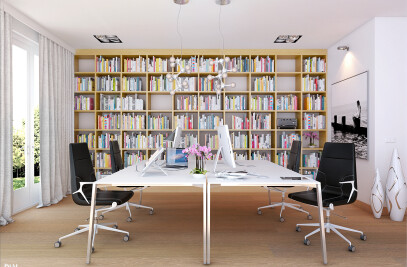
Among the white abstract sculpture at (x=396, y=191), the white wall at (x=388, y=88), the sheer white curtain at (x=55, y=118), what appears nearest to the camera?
the white abstract sculpture at (x=396, y=191)

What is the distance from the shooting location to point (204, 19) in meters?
4.54

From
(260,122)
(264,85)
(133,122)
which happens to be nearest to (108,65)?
(133,122)

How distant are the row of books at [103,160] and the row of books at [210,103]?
2.16m

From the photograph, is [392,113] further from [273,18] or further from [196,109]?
[196,109]

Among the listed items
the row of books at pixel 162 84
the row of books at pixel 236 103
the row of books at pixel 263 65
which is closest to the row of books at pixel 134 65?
the row of books at pixel 162 84

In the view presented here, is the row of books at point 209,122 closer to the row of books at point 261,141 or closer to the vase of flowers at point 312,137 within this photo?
the row of books at point 261,141

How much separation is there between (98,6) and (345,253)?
4196 mm

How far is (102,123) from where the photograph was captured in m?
6.19

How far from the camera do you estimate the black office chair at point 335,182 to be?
3096 millimetres

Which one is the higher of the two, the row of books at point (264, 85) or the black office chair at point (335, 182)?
the row of books at point (264, 85)

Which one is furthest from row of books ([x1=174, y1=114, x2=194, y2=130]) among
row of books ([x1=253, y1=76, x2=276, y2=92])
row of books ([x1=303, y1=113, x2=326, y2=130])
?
row of books ([x1=303, y1=113, x2=326, y2=130])

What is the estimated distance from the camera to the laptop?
12.7 feet

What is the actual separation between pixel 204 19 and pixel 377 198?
3.54 meters

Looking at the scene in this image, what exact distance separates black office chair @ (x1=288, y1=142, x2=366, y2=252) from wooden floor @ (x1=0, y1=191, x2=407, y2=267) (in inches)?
9.1
